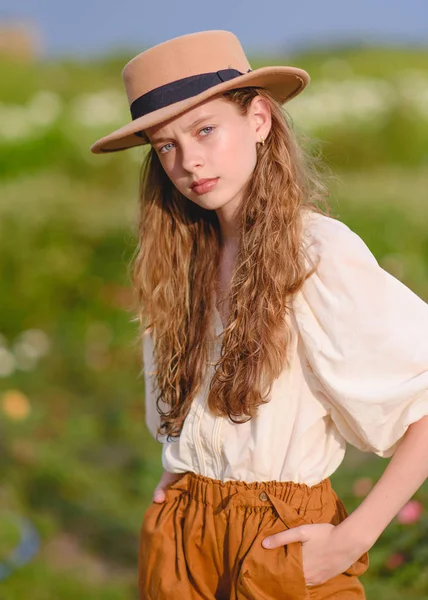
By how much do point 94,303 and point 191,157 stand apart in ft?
15.1

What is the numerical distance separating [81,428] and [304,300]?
147 inches

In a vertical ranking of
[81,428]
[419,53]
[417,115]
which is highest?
[419,53]

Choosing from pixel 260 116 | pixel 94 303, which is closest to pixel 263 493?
pixel 260 116

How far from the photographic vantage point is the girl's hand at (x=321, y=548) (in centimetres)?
186

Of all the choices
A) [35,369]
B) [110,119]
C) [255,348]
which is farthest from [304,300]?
[110,119]

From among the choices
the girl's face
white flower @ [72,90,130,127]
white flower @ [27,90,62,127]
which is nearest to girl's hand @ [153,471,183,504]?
the girl's face

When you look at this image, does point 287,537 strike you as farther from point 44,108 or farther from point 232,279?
point 44,108

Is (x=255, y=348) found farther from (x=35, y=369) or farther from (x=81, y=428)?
(x=35, y=369)

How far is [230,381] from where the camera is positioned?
1.98m

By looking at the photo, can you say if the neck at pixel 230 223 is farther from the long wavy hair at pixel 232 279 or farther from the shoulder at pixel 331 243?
the shoulder at pixel 331 243

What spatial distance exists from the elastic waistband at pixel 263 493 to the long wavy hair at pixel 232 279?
0.15 metres

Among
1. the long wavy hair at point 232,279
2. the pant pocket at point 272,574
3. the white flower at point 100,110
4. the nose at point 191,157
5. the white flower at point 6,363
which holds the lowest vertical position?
the white flower at point 6,363

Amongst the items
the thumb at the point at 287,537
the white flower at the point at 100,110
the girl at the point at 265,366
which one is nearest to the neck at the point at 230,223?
the girl at the point at 265,366

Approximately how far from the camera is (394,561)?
333 centimetres
